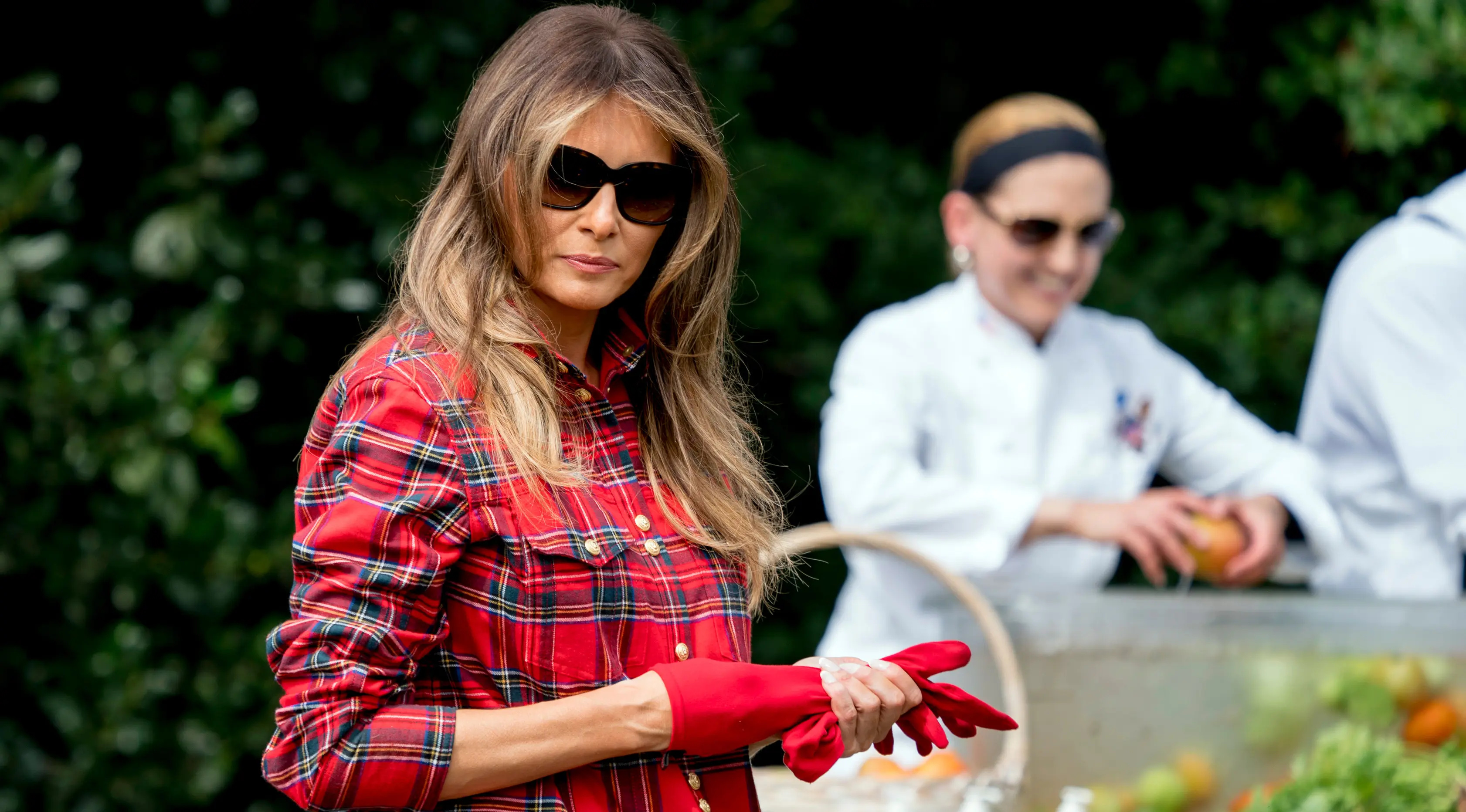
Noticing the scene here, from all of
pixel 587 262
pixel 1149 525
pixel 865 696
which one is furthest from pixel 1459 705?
pixel 587 262

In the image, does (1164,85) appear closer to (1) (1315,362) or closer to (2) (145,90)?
(1) (1315,362)

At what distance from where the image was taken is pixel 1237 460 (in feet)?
8.59

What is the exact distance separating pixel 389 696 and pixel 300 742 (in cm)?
7

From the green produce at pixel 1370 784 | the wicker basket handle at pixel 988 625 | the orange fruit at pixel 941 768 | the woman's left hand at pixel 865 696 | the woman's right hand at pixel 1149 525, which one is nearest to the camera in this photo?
the woman's left hand at pixel 865 696

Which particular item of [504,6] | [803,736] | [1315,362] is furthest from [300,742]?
[504,6]

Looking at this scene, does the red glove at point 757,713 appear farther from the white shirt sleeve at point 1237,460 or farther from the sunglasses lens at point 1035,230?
the white shirt sleeve at point 1237,460

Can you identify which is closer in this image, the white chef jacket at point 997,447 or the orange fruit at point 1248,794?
the orange fruit at point 1248,794

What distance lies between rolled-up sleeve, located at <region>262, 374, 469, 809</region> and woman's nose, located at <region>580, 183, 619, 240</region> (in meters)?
0.22

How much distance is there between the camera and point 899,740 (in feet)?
7.76

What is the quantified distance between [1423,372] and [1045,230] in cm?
67

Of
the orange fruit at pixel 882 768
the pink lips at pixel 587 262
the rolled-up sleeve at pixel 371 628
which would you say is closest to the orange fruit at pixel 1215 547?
the orange fruit at pixel 882 768

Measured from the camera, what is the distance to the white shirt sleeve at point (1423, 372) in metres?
2.38

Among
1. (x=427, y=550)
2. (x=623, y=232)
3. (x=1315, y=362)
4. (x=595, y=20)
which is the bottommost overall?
(x=1315, y=362)

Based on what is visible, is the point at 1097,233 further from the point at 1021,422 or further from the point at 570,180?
the point at 570,180
